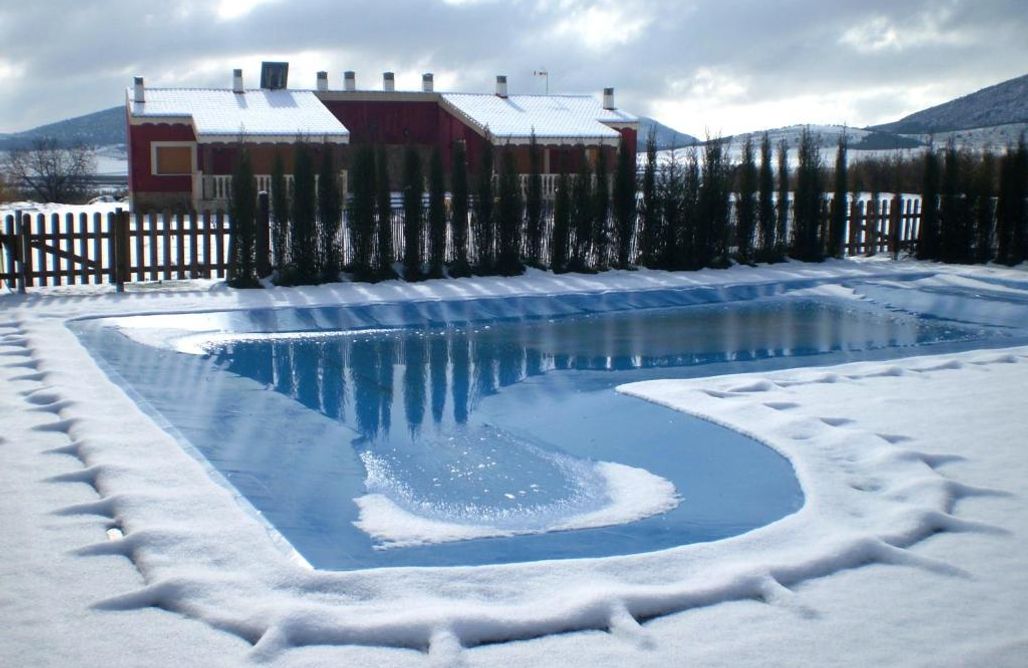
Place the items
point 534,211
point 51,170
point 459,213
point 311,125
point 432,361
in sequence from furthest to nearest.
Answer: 1. point 51,170
2. point 311,125
3. point 534,211
4. point 459,213
5. point 432,361

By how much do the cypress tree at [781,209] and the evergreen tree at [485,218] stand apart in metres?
5.91

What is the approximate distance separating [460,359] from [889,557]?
6.53 meters

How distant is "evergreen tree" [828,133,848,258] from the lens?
2016 cm

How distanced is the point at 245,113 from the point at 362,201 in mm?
17605

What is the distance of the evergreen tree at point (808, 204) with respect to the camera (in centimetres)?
2003

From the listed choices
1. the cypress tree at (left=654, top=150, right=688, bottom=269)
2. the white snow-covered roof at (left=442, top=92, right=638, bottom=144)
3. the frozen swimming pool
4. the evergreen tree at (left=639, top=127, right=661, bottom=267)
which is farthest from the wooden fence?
the white snow-covered roof at (left=442, top=92, right=638, bottom=144)

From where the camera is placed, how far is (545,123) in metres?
35.2

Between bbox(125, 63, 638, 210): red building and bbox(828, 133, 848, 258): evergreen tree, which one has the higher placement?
bbox(125, 63, 638, 210): red building

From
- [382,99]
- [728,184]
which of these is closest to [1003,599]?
[728,184]

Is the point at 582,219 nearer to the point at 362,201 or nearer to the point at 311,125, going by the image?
the point at 362,201

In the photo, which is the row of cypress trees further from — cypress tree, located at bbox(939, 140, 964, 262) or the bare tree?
the bare tree

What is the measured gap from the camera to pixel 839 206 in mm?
20719

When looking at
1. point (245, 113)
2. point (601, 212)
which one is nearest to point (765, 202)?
point (601, 212)

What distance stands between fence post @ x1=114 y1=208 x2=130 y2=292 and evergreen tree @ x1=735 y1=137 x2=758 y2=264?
1082 cm
